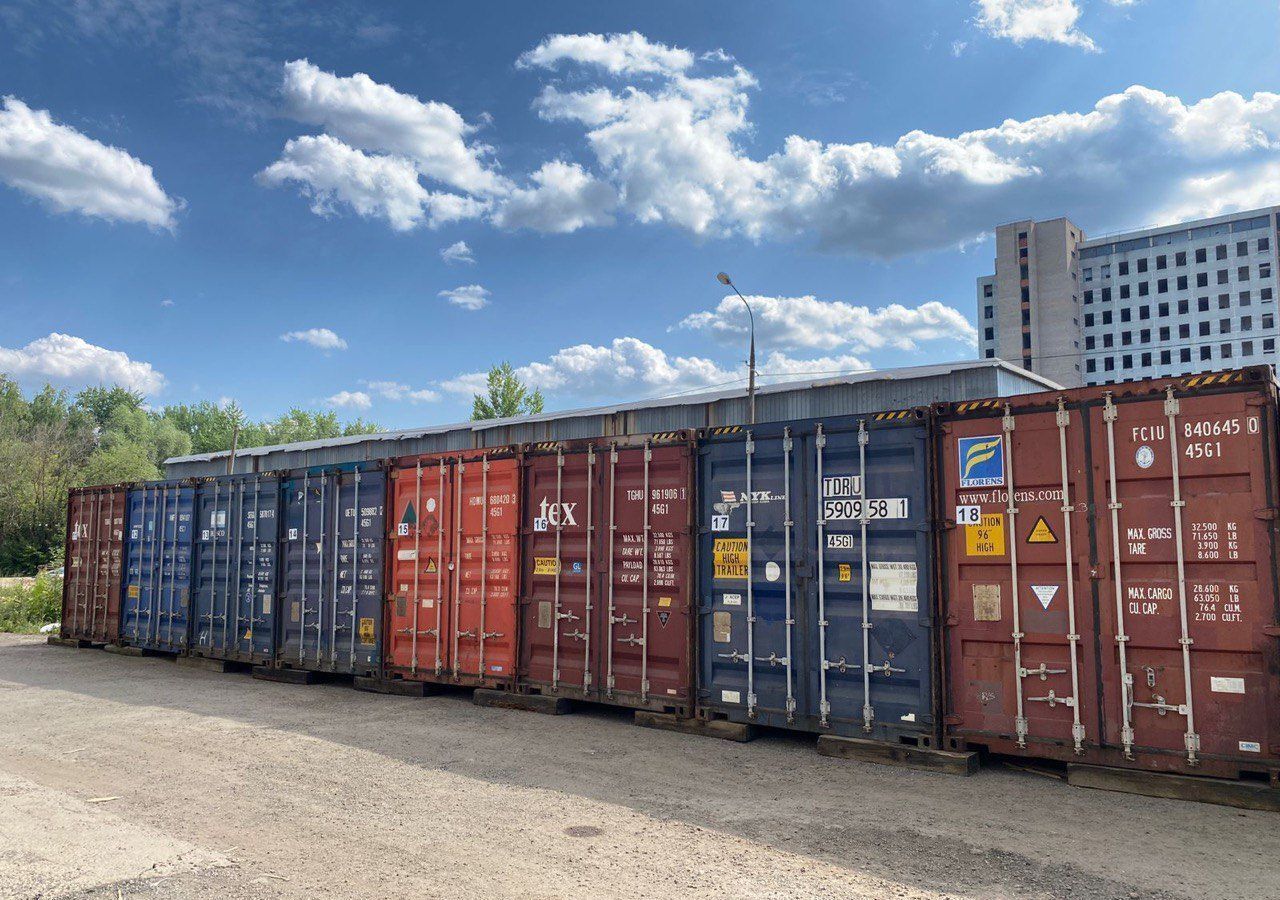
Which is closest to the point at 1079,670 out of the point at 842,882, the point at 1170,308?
the point at 842,882

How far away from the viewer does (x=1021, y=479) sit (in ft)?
25.8

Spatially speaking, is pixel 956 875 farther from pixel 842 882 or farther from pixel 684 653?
pixel 684 653

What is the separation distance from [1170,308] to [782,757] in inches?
3410

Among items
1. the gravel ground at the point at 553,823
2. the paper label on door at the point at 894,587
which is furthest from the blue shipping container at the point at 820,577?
the gravel ground at the point at 553,823

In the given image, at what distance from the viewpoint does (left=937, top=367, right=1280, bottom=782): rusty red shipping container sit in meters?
6.86

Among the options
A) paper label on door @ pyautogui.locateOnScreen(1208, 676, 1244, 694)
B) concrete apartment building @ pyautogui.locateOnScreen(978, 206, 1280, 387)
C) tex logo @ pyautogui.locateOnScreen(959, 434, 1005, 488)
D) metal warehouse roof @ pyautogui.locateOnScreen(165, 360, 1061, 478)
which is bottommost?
paper label on door @ pyautogui.locateOnScreen(1208, 676, 1244, 694)

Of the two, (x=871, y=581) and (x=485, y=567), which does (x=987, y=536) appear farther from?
(x=485, y=567)

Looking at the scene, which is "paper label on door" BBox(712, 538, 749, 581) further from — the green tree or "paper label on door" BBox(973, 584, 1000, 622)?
the green tree

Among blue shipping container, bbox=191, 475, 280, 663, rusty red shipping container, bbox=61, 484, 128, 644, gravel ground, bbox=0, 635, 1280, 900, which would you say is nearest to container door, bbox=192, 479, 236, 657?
blue shipping container, bbox=191, 475, 280, 663

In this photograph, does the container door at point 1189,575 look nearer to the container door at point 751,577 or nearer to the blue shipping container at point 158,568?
the container door at point 751,577

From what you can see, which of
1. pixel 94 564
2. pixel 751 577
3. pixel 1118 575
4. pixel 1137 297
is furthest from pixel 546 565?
pixel 1137 297

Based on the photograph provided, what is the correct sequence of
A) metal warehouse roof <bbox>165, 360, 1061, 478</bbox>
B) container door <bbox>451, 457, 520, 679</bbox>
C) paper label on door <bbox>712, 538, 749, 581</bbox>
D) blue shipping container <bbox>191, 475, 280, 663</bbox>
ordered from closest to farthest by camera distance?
paper label on door <bbox>712, 538, 749, 581</bbox> → container door <bbox>451, 457, 520, 679</bbox> → blue shipping container <bbox>191, 475, 280, 663</bbox> → metal warehouse roof <bbox>165, 360, 1061, 478</bbox>

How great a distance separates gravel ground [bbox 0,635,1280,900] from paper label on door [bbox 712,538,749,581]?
1738 millimetres

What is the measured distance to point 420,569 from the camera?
12273mm
